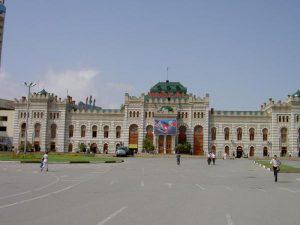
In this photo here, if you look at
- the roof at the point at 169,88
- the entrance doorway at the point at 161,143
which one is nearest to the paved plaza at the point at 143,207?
the entrance doorway at the point at 161,143

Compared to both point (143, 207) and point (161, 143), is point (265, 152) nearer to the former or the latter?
point (161, 143)

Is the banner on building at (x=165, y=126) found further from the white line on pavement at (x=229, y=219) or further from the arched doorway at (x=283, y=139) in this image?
the white line on pavement at (x=229, y=219)

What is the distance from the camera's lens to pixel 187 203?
15828 mm

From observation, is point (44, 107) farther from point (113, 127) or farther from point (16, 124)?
point (113, 127)

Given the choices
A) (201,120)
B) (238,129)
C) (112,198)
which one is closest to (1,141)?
(201,120)

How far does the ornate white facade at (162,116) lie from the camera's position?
93188mm

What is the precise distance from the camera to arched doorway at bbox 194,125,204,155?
9619 cm

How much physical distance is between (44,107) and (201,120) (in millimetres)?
35914

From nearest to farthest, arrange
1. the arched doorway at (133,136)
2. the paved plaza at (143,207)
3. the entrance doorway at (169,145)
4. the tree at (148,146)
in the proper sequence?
1. the paved plaza at (143,207)
2. the tree at (148,146)
3. the entrance doorway at (169,145)
4. the arched doorway at (133,136)

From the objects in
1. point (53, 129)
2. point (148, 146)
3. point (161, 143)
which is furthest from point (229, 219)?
point (53, 129)

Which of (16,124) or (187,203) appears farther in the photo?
(16,124)

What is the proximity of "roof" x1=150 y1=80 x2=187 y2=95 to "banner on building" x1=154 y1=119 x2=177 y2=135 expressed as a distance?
11138 millimetres

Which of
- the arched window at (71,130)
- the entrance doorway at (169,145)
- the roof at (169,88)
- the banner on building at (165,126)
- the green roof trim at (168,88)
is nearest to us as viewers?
the banner on building at (165,126)

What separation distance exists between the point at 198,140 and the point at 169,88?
15.9 meters
